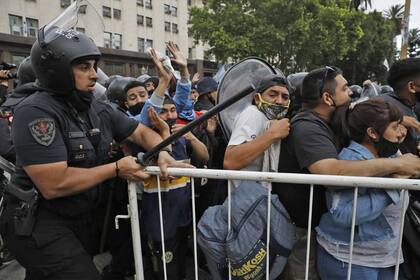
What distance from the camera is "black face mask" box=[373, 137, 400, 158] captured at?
187cm

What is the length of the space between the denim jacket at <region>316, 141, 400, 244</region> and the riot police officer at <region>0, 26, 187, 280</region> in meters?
0.93

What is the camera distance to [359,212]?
1.75 metres

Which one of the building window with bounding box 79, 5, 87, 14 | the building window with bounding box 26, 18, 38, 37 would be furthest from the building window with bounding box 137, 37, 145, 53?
the building window with bounding box 79, 5, 87, 14

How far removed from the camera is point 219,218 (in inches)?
78.2

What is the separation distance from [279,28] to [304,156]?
22.6 m

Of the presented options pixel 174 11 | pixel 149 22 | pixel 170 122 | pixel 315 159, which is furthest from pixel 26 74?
pixel 174 11

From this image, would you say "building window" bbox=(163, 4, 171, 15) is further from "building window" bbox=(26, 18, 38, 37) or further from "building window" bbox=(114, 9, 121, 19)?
"building window" bbox=(26, 18, 38, 37)

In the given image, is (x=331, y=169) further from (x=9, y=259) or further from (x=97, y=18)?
(x=9, y=259)

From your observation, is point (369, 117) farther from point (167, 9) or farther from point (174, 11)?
point (174, 11)

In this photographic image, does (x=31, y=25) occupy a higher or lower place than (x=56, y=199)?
→ higher

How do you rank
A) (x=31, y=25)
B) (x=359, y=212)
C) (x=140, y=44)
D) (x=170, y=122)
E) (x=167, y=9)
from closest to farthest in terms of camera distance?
(x=359, y=212)
(x=170, y=122)
(x=31, y=25)
(x=140, y=44)
(x=167, y=9)

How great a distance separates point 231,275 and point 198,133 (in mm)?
1700

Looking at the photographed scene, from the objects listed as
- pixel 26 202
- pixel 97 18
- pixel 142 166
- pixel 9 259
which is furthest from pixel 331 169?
pixel 9 259

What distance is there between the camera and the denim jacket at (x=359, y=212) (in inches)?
67.9
